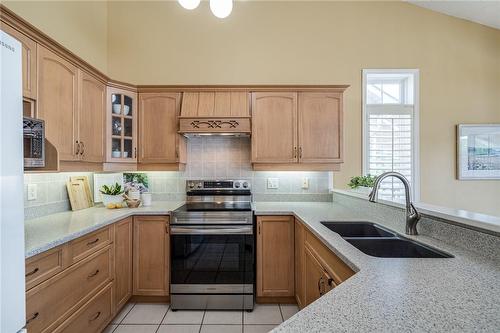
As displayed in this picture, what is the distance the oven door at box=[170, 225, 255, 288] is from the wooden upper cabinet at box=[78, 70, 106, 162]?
984 millimetres

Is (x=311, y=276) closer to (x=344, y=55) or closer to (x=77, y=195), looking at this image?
(x=77, y=195)

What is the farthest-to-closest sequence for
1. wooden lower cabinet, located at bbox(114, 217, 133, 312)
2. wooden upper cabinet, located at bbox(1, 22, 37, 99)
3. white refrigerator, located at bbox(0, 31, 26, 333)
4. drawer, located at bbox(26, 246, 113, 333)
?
wooden lower cabinet, located at bbox(114, 217, 133, 312), wooden upper cabinet, located at bbox(1, 22, 37, 99), drawer, located at bbox(26, 246, 113, 333), white refrigerator, located at bbox(0, 31, 26, 333)

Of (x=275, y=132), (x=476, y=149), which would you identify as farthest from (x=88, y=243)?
(x=476, y=149)

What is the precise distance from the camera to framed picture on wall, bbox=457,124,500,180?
9.93ft

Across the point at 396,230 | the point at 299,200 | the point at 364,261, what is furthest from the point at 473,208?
the point at 364,261

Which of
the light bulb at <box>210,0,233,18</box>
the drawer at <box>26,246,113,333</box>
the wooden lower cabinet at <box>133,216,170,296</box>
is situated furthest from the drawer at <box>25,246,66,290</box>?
the light bulb at <box>210,0,233,18</box>

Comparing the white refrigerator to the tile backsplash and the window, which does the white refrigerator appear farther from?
the window

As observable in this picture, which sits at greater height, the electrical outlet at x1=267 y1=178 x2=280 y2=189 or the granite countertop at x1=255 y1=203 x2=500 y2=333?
the electrical outlet at x1=267 y1=178 x2=280 y2=189

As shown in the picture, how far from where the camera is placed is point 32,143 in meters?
1.38

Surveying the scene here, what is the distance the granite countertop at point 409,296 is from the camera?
0.63 m

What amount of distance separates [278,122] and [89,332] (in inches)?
90.5

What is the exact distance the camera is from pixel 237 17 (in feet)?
9.91

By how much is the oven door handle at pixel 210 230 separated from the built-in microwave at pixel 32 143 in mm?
1190

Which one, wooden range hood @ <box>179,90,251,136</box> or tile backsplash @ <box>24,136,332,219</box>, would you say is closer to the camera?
wooden range hood @ <box>179,90,251,136</box>
